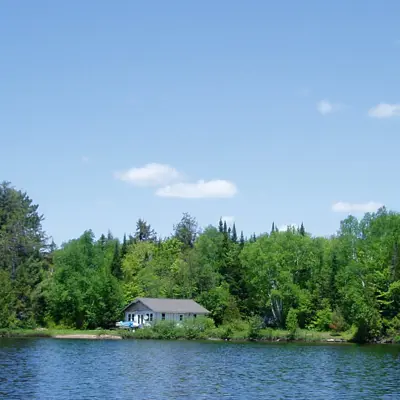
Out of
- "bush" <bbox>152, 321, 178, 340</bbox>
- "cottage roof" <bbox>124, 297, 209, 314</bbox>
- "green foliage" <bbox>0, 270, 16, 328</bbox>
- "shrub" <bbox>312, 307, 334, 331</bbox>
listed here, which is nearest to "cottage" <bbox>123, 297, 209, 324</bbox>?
"cottage roof" <bbox>124, 297, 209, 314</bbox>

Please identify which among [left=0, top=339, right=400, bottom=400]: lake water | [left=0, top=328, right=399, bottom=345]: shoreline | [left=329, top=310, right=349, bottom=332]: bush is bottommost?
[left=0, top=339, right=400, bottom=400]: lake water

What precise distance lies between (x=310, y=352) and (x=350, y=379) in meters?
23.3

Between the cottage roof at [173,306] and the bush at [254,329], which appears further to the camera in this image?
the cottage roof at [173,306]

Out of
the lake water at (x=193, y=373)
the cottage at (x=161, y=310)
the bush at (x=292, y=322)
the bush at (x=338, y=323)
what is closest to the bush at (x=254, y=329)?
the bush at (x=292, y=322)

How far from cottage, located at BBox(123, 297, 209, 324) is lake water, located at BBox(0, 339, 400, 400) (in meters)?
30.8

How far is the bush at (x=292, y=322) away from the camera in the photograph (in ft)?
276

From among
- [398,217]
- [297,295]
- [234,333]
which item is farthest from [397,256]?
[234,333]

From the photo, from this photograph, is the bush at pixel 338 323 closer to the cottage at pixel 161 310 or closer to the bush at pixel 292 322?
the bush at pixel 292 322

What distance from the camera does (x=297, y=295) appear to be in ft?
308

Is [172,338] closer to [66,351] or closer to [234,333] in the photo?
[234,333]

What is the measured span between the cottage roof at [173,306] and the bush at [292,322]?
14358mm

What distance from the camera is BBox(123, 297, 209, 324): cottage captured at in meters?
96.6

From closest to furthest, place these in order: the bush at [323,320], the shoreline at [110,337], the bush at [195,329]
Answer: the shoreline at [110,337], the bush at [195,329], the bush at [323,320]

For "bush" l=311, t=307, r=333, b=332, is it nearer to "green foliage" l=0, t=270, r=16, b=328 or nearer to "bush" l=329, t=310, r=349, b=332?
"bush" l=329, t=310, r=349, b=332
